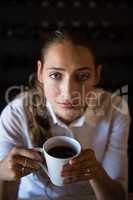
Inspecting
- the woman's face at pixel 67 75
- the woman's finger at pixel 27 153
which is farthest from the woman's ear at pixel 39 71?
the woman's finger at pixel 27 153

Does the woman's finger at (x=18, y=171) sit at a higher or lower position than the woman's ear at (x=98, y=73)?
lower

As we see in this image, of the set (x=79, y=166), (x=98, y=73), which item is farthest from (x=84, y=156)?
(x=98, y=73)

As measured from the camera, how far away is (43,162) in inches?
23.0

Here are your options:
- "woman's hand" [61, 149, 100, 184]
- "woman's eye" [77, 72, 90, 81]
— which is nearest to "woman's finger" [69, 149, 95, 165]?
"woman's hand" [61, 149, 100, 184]

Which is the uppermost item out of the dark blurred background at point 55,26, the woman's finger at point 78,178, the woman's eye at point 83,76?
the dark blurred background at point 55,26

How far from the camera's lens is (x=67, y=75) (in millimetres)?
592

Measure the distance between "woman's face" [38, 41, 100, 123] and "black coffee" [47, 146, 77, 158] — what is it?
7 cm

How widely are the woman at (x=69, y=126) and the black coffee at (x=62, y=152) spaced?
1 cm

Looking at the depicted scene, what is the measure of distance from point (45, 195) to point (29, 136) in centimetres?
11

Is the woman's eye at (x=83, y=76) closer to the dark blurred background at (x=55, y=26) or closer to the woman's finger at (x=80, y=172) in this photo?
the dark blurred background at (x=55, y=26)

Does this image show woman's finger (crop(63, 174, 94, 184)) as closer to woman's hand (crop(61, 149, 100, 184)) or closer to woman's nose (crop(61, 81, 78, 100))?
woman's hand (crop(61, 149, 100, 184))

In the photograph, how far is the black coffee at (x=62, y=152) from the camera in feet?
1.85

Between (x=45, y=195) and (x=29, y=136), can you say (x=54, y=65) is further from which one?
(x=45, y=195)

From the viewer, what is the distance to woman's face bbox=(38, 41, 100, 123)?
586mm
